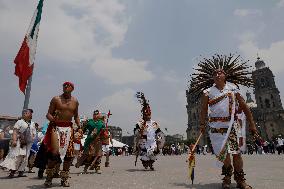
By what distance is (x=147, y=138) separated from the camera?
36.7 ft

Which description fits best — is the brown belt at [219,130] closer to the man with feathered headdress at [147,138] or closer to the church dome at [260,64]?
the man with feathered headdress at [147,138]

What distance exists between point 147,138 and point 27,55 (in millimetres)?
5997

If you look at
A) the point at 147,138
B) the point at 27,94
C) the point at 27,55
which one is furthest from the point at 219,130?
the point at 27,55

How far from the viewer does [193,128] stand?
411ft

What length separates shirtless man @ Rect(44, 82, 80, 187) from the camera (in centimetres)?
624

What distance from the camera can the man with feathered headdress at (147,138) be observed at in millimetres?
10938

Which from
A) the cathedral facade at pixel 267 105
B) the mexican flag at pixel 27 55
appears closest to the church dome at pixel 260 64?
the cathedral facade at pixel 267 105

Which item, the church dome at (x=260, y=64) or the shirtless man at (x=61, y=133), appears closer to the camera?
the shirtless man at (x=61, y=133)

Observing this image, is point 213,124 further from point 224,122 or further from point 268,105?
point 268,105

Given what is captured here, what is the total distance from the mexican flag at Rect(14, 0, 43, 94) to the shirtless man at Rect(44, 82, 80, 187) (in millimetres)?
6153

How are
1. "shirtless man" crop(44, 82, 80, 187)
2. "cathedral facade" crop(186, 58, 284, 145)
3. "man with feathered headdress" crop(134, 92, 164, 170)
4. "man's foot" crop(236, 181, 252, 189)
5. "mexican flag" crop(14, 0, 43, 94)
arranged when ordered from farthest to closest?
"cathedral facade" crop(186, 58, 284, 145)
"mexican flag" crop(14, 0, 43, 94)
"man with feathered headdress" crop(134, 92, 164, 170)
"shirtless man" crop(44, 82, 80, 187)
"man's foot" crop(236, 181, 252, 189)

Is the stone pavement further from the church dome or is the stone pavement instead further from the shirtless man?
the church dome

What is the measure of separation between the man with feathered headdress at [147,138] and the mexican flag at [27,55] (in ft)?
15.0

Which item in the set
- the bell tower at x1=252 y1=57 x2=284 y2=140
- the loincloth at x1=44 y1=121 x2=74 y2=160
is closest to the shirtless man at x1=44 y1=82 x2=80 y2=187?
the loincloth at x1=44 y1=121 x2=74 y2=160
